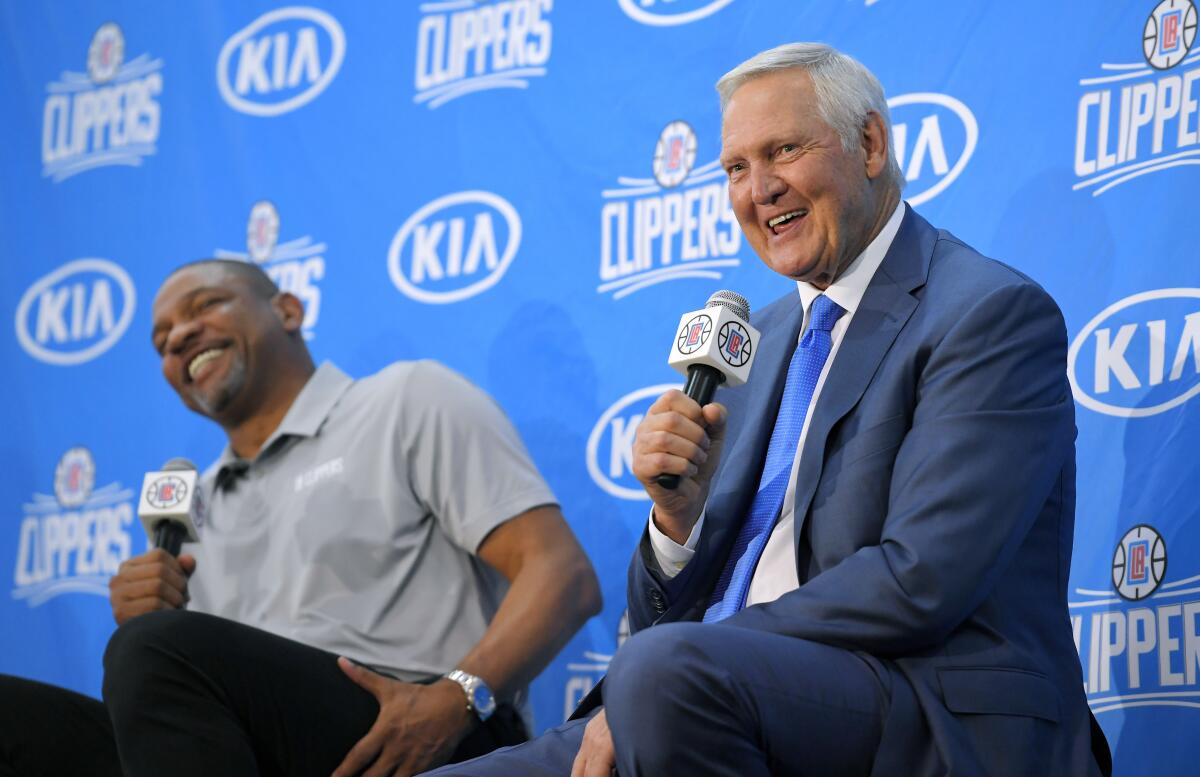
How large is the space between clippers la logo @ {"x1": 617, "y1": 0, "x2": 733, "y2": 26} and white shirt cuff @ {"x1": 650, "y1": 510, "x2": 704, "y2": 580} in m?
1.38

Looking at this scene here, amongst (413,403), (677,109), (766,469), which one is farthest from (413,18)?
(766,469)

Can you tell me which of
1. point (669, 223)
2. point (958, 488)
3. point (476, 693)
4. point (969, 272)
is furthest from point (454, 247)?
point (958, 488)

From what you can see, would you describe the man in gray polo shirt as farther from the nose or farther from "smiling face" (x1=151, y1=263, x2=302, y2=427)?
the nose

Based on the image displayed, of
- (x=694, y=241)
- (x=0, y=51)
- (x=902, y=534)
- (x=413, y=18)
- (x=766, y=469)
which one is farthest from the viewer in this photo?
(x=0, y=51)

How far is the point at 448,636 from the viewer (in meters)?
2.60

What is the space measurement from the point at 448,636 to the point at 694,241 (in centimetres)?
94

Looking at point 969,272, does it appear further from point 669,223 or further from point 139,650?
point 139,650

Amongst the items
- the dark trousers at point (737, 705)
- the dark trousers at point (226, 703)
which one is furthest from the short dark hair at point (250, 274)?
the dark trousers at point (737, 705)

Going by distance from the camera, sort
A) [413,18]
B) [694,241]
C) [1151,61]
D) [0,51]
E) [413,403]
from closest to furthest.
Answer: [1151,61] < [413,403] < [694,241] < [413,18] < [0,51]

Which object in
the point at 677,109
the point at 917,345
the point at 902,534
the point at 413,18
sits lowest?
the point at 902,534

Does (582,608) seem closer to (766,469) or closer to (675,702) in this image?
(766,469)

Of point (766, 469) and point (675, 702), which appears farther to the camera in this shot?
point (766, 469)

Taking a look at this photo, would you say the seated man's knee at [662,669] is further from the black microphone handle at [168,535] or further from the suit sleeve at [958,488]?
the black microphone handle at [168,535]

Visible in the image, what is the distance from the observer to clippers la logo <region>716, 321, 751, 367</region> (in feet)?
6.07
